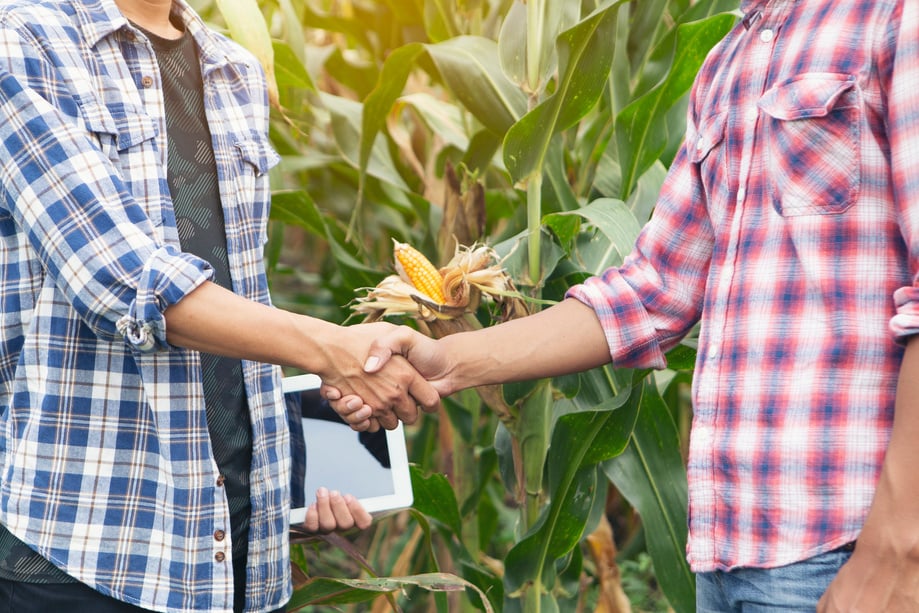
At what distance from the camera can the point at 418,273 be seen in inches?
47.3

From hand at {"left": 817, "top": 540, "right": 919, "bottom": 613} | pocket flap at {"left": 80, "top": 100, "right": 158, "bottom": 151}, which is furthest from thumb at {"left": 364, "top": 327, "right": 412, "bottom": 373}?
hand at {"left": 817, "top": 540, "right": 919, "bottom": 613}

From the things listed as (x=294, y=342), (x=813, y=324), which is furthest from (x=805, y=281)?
(x=294, y=342)

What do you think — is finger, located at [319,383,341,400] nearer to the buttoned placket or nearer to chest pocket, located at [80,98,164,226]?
chest pocket, located at [80,98,164,226]

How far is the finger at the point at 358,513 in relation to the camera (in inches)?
46.5

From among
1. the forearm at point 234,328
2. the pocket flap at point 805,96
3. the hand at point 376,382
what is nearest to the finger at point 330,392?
the hand at point 376,382

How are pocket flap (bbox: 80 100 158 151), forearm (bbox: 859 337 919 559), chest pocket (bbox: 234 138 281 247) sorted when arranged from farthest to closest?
chest pocket (bbox: 234 138 281 247), pocket flap (bbox: 80 100 158 151), forearm (bbox: 859 337 919 559)

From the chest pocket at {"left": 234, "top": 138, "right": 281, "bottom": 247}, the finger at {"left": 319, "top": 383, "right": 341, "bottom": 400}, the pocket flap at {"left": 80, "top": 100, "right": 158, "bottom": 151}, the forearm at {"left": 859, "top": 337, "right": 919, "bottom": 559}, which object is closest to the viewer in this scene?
the forearm at {"left": 859, "top": 337, "right": 919, "bottom": 559}

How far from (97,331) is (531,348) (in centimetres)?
47

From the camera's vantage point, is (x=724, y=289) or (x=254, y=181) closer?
(x=724, y=289)

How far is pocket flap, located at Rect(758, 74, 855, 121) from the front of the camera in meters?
0.73

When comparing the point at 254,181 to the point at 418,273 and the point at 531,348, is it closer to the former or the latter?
the point at 418,273

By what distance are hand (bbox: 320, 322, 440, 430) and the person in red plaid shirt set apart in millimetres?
448

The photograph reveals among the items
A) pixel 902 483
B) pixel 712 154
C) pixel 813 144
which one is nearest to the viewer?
pixel 902 483

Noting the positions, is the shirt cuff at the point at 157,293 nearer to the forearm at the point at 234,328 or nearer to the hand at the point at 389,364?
the forearm at the point at 234,328
